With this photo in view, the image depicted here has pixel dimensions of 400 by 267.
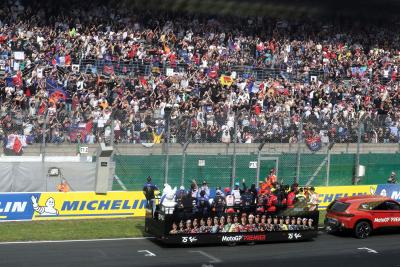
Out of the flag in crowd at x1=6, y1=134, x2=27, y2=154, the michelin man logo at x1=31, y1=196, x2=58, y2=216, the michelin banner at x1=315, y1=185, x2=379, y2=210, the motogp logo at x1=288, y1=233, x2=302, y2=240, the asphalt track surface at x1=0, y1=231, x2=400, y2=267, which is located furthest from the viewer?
the michelin banner at x1=315, y1=185, x2=379, y2=210

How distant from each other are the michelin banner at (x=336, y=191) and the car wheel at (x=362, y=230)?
5.11 meters

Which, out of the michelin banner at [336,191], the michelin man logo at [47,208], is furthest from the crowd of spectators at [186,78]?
the michelin man logo at [47,208]

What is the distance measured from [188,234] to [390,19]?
105 ft

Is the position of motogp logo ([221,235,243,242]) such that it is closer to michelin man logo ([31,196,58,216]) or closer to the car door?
the car door

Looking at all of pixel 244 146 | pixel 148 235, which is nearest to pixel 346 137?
pixel 244 146

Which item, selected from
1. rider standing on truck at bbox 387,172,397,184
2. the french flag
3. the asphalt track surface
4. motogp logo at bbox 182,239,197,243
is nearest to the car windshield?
the asphalt track surface

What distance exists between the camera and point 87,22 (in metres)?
35.6

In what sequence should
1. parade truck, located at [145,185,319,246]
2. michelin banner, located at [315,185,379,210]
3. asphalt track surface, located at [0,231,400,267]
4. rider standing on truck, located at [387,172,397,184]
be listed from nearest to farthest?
asphalt track surface, located at [0,231,400,267], parade truck, located at [145,185,319,246], michelin banner, located at [315,185,379,210], rider standing on truck, located at [387,172,397,184]

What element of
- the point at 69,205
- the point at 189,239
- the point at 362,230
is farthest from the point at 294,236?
the point at 69,205

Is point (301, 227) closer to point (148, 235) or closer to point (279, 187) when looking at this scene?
point (279, 187)

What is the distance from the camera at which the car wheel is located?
22.3 meters

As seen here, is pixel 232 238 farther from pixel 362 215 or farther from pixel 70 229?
pixel 70 229

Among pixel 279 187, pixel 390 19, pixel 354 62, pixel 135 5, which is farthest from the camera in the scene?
pixel 390 19

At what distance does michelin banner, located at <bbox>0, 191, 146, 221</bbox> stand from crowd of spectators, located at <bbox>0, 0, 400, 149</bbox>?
222 cm
